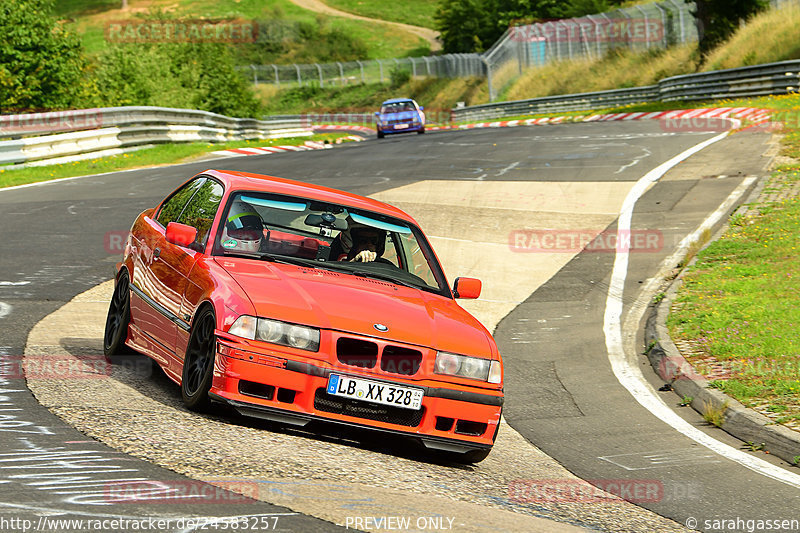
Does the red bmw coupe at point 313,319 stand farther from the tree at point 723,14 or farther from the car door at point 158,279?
the tree at point 723,14

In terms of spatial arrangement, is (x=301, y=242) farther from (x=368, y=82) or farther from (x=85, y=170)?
(x=368, y=82)

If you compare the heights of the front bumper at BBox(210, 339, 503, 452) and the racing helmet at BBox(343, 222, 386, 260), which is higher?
the racing helmet at BBox(343, 222, 386, 260)

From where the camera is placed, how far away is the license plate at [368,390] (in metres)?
6.07

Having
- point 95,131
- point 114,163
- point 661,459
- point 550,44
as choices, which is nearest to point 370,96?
point 550,44

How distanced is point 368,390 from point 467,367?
0.71 m

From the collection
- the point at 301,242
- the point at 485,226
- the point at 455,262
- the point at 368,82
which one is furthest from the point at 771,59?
the point at 368,82

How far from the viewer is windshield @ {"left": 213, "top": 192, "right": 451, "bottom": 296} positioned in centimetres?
725

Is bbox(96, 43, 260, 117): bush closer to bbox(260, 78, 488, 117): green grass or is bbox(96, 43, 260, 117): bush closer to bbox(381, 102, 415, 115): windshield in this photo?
bbox(381, 102, 415, 115): windshield

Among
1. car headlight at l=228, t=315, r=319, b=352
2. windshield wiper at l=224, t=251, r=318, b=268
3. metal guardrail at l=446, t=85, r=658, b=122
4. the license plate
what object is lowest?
the license plate

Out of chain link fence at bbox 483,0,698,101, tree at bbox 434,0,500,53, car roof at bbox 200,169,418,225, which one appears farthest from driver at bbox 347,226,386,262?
tree at bbox 434,0,500,53

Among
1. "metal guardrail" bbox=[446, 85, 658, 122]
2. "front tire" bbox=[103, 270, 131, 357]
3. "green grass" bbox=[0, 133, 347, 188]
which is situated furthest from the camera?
"metal guardrail" bbox=[446, 85, 658, 122]

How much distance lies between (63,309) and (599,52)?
4837cm

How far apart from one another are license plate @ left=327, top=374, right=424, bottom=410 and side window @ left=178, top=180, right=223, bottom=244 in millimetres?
1770

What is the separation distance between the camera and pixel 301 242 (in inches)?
293
